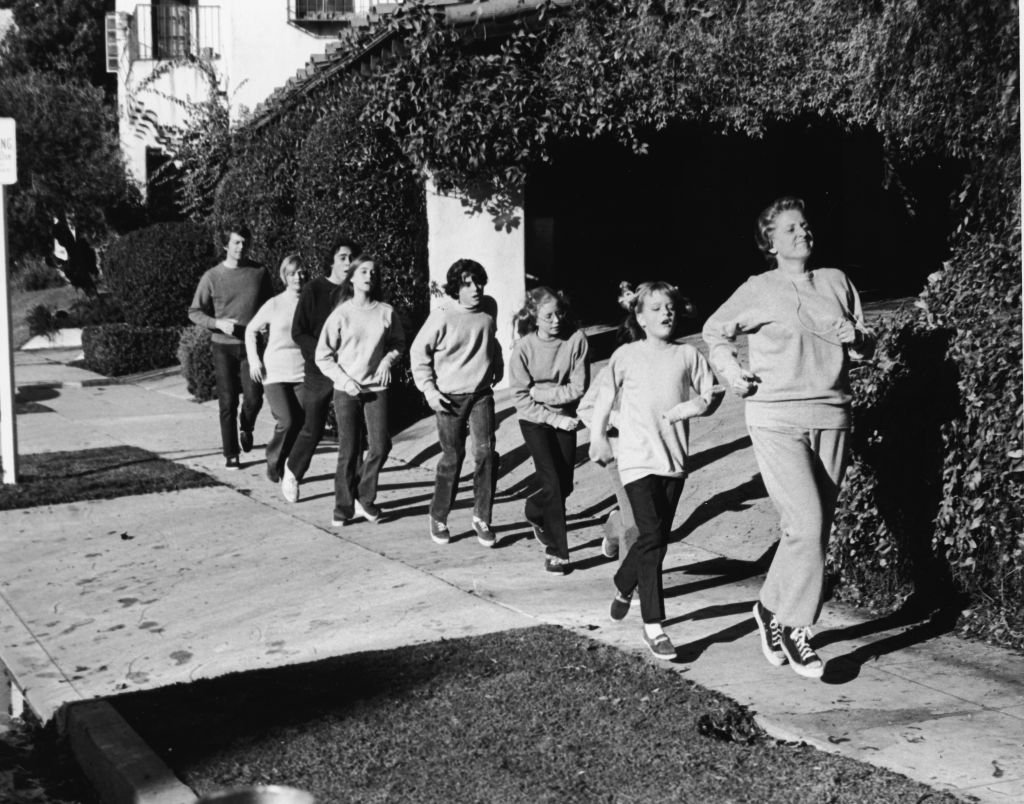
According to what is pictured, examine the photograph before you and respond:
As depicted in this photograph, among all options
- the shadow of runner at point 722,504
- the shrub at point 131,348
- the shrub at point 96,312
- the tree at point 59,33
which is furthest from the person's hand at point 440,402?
the tree at point 59,33

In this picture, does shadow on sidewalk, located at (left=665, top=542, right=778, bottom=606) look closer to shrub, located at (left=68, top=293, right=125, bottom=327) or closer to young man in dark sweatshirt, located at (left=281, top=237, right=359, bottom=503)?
young man in dark sweatshirt, located at (left=281, top=237, right=359, bottom=503)

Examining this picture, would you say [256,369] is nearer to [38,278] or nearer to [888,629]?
[888,629]

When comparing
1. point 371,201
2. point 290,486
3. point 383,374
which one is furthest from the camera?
point 371,201

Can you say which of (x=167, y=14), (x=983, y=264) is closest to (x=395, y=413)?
(x=983, y=264)

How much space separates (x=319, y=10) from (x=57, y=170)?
564cm

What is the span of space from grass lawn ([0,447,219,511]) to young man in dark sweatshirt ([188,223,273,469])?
569 mm

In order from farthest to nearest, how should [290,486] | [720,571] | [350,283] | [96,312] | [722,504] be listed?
[96,312] → [290,486] → [350,283] → [722,504] → [720,571]

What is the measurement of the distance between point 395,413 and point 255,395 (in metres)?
1.98

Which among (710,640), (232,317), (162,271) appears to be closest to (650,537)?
(710,640)

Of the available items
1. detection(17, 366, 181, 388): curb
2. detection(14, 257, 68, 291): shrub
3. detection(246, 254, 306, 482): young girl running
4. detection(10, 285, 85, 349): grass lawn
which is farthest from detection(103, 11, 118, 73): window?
detection(246, 254, 306, 482): young girl running

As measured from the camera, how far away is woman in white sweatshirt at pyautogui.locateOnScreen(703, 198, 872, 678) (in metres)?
5.55

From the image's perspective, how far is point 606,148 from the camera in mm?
15961

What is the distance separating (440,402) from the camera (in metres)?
8.28

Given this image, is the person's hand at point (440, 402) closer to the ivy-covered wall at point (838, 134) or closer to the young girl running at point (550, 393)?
the young girl running at point (550, 393)
